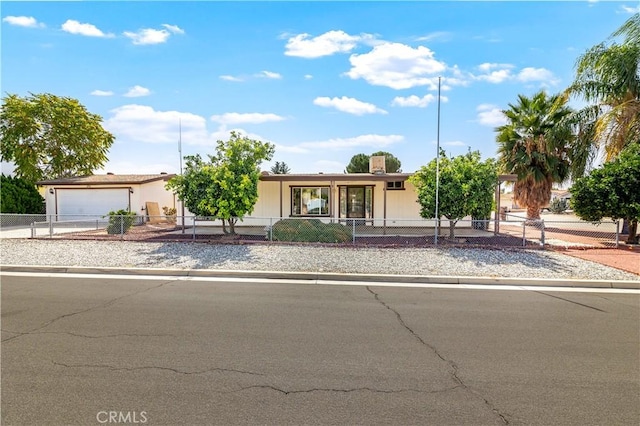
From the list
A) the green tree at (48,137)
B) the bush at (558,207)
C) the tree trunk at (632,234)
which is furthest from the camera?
the bush at (558,207)

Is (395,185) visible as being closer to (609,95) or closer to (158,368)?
(609,95)

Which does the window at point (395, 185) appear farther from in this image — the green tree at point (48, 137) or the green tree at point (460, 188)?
the green tree at point (48, 137)

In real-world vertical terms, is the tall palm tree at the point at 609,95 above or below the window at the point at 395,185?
above

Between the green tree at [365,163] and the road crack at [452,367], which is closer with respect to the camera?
the road crack at [452,367]

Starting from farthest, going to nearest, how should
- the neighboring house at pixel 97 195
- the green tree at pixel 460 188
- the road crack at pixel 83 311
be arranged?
the neighboring house at pixel 97 195 → the green tree at pixel 460 188 → the road crack at pixel 83 311

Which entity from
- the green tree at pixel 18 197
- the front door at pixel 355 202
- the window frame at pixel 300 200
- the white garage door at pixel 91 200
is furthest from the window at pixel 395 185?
the green tree at pixel 18 197

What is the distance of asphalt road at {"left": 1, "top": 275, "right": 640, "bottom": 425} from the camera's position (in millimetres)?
3197

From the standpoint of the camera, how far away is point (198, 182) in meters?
13.3

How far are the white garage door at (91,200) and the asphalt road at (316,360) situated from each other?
59.6 feet

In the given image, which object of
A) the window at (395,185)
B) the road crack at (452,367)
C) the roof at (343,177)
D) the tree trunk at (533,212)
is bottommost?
the road crack at (452,367)

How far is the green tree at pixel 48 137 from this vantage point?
93.9ft

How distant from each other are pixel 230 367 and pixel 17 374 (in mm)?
2146

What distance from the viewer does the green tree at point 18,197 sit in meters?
23.9

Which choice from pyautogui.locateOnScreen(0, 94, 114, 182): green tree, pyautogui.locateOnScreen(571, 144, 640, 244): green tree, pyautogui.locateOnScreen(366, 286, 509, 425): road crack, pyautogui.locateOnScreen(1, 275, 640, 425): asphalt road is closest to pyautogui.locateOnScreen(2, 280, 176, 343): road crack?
pyautogui.locateOnScreen(1, 275, 640, 425): asphalt road
